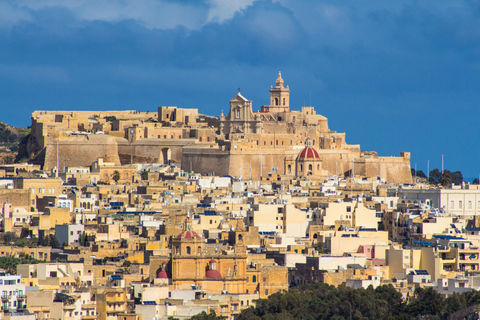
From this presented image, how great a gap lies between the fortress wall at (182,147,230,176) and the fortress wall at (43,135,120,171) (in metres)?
5.25

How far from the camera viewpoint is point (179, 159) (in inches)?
4240

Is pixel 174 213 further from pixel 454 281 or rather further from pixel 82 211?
pixel 454 281

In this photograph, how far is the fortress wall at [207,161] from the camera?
10231 centimetres

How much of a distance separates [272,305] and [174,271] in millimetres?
4822

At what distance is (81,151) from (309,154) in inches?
682

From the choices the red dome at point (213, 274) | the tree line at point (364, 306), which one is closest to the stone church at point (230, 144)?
the red dome at point (213, 274)

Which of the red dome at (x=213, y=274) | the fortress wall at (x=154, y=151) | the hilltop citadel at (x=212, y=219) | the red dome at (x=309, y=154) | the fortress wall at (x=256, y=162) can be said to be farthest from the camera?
the fortress wall at (x=154, y=151)

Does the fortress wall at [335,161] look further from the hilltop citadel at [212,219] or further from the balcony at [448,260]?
the balcony at [448,260]

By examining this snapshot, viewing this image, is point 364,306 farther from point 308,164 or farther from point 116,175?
point 308,164

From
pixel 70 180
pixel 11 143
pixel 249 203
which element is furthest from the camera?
pixel 11 143

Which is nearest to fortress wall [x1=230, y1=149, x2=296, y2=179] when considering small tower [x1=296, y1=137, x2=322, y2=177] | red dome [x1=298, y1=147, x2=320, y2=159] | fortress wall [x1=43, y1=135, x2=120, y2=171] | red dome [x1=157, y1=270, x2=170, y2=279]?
red dome [x1=298, y1=147, x2=320, y2=159]

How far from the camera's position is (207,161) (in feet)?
339

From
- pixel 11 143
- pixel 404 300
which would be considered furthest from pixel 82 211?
pixel 11 143

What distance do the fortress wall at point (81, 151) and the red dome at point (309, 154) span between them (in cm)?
1384
